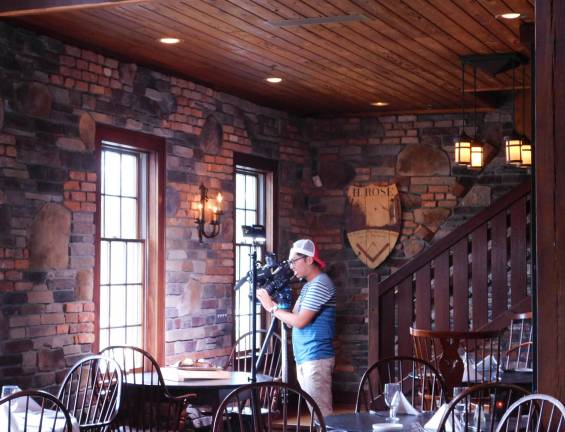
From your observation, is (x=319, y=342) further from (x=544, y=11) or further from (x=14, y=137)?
(x=544, y=11)

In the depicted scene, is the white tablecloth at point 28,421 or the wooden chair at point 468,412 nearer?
the wooden chair at point 468,412

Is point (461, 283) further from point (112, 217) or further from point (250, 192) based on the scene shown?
point (112, 217)

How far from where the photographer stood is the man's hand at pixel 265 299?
7.07 metres

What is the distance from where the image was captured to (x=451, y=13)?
6473mm

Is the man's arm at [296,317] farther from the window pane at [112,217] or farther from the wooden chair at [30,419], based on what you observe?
the wooden chair at [30,419]

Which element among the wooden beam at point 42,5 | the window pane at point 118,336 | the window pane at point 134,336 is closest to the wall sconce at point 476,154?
the window pane at point 134,336

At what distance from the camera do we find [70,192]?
702 cm

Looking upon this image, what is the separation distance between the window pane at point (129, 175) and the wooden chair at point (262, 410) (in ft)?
5.94

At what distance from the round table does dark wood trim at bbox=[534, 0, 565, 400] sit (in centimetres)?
79

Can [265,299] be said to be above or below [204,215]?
below

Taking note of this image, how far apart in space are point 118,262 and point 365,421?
11.2ft

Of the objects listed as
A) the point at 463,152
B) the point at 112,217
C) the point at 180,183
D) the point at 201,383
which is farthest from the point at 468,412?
the point at 180,183

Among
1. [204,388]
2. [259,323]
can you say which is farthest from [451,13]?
[259,323]

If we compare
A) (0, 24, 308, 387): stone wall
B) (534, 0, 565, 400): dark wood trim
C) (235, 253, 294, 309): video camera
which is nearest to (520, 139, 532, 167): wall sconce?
(235, 253, 294, 309): video camera
